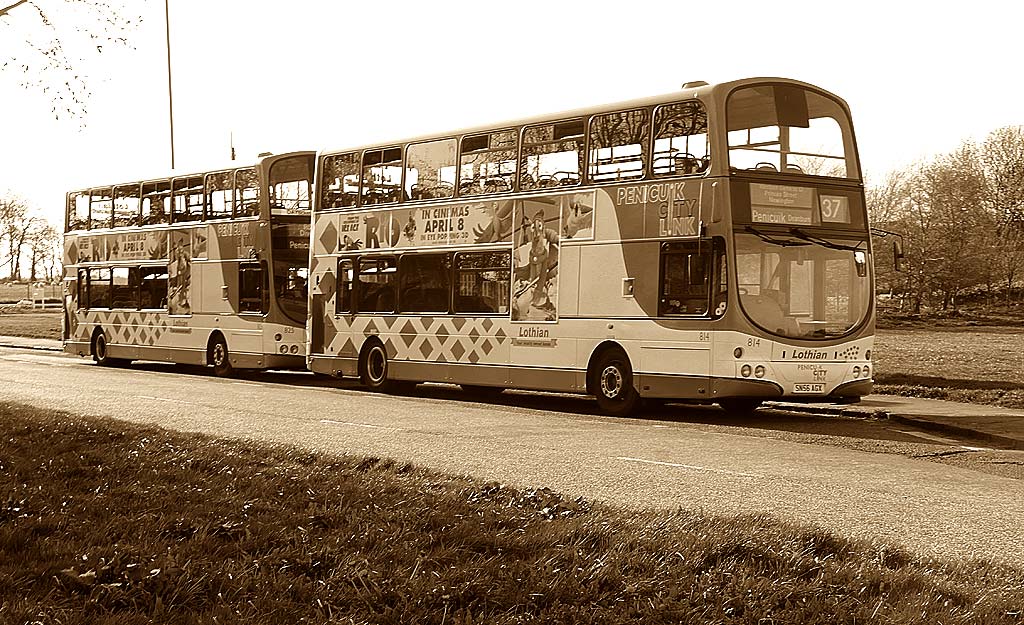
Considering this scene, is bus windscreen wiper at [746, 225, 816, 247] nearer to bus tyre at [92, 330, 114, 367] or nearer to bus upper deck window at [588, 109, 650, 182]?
bus upper deck window at [588, 109, 650, 182]

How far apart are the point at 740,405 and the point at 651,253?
9.40 feet

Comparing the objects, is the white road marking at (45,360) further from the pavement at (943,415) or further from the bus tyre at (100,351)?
the pavement at (943,415)

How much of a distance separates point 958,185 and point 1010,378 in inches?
1817

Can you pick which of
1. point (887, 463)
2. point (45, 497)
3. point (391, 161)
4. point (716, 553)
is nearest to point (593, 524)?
point (716, 553)

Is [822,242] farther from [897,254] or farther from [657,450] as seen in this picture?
[657,450]

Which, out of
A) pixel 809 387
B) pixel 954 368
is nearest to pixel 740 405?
pixel 809 387

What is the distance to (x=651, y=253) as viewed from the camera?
57.6 ft

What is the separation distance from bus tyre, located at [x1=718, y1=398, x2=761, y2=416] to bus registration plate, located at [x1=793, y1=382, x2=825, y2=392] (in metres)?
1.62

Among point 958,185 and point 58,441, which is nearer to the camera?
point 58,441

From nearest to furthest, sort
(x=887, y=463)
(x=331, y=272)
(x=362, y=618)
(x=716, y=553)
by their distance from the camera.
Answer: (x=362, y=618)
(x=716, y=553)
(x=887, y=463)
(x=331, y=272)

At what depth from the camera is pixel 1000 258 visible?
2525 inches

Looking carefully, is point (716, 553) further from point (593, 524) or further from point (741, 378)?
point (741, 378)

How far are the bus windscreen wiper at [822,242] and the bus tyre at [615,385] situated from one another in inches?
114

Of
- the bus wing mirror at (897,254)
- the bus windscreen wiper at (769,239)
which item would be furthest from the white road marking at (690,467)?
the bus wing mirror at (897,254)
